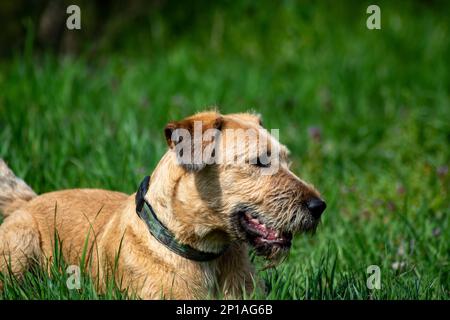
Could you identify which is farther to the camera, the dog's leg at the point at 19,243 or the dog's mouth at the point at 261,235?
the dog's leg at the point at 19,243

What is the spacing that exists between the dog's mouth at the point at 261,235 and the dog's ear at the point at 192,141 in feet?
1.15

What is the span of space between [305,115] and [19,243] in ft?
14.3

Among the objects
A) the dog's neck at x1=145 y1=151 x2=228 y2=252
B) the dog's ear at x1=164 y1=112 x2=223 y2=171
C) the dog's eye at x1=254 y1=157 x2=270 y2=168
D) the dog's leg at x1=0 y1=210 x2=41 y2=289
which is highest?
the dog's ear at x1=164 y1=112 x2=223 y2=171

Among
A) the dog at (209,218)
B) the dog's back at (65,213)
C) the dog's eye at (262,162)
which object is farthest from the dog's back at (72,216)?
the dog's eye at (262,162)

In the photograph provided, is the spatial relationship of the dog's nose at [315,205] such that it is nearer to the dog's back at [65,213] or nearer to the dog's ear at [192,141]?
the dog's ear at [192,141]

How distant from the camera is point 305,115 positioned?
8.27m

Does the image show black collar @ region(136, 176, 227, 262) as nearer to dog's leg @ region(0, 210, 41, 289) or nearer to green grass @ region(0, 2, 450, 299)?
green grass @ region(0, 2, 450, 299)

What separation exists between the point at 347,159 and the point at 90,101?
2419 millimetres

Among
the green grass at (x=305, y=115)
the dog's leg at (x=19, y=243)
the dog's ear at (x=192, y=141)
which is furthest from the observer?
the green grass at (x=305, y=115)

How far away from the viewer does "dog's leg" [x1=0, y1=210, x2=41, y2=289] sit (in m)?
4.42

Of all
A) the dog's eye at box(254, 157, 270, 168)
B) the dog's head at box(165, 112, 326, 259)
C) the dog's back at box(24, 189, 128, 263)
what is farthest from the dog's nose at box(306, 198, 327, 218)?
the dog's back at box(24, 189, 128, 263)

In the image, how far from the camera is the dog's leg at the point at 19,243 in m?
4.42

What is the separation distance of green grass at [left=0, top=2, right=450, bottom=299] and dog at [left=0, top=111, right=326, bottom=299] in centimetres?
25
